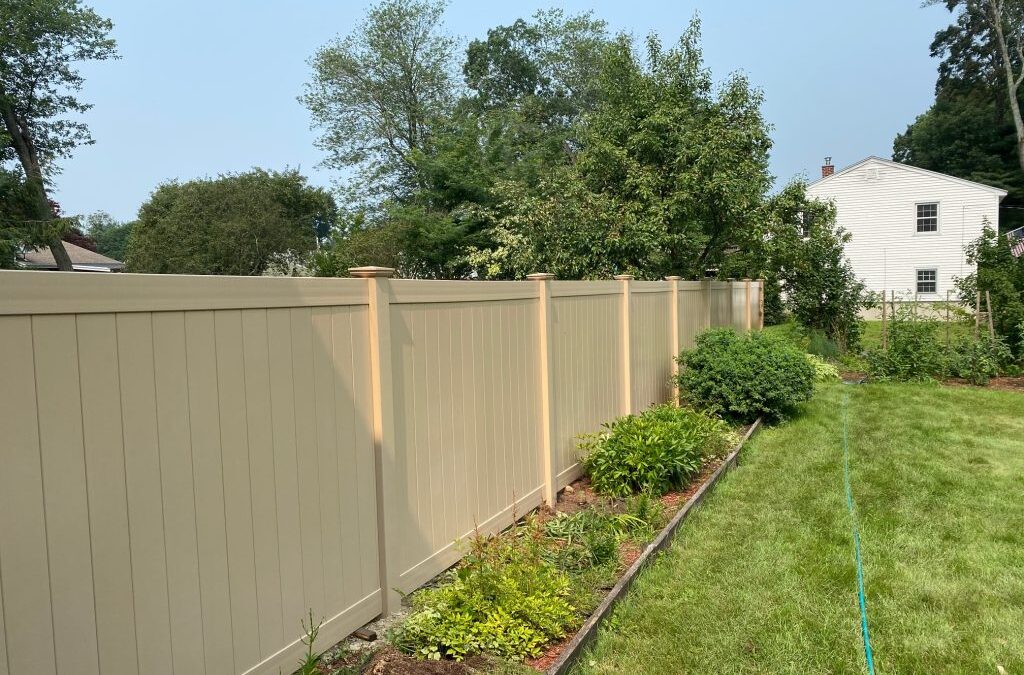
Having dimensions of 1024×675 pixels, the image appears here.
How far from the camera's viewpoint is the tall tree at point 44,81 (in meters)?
25.3

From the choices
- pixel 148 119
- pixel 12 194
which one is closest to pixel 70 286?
pixel 12 194

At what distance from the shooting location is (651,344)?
852 cm

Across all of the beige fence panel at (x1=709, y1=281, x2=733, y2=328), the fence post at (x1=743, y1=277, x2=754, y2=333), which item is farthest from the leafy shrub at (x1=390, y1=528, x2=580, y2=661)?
the fence post at (x1=743, y1=277, x2=754, y2=333)

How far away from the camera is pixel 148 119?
127 feet

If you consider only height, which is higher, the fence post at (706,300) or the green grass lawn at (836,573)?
the fence post at (706,300)

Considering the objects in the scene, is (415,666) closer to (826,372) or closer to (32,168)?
(826,372)

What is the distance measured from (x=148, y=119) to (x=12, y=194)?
57.9 ft

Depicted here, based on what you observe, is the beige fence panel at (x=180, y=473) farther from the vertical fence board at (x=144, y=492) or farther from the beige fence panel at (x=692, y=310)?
the beige fence panel at (x=692, y=310)

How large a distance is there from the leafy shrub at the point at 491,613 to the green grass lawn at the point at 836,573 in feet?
0.93

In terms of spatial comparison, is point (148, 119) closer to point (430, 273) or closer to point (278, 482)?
point (430, 273)

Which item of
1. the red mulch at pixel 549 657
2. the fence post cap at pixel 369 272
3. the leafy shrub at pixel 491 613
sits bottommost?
the red mulch at pixel 549 657

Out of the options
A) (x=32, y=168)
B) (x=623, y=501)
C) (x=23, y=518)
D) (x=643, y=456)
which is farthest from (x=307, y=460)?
(x=32, y=168)

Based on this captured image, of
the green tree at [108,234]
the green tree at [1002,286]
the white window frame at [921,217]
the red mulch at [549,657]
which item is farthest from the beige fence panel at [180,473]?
the green tree at [108,234]

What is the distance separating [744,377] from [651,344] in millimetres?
1184
